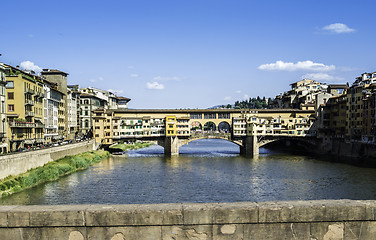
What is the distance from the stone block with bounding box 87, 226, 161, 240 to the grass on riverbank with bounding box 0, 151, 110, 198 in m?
30.4

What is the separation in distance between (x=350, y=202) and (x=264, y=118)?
80.5m

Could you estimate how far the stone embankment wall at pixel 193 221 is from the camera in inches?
257

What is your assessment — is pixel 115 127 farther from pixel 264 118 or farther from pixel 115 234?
pixel 115 234

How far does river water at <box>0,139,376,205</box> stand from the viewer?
1339 inches

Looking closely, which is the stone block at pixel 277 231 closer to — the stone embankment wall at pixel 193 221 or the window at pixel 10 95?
the stone embankment wall at pixel 193 221

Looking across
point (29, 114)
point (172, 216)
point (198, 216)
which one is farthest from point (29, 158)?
point (198, 216)

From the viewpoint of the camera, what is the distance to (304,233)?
6.75 metres

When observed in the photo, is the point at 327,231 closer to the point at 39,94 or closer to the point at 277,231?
the point at 277,231

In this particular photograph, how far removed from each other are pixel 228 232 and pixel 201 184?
35.4m

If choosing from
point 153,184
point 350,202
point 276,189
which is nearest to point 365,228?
point 350,202

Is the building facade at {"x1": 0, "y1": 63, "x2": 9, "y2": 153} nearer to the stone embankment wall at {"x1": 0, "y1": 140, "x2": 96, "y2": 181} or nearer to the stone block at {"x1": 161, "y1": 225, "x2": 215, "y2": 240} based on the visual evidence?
the stone embankment wall at {"x1": 0, "y1": 140, "x2": 96, "y2": 181}

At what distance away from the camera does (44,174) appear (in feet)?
139

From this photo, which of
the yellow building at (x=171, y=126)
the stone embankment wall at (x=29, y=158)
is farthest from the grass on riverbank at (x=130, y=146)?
the stone embankment wall at (x=29, y=158)

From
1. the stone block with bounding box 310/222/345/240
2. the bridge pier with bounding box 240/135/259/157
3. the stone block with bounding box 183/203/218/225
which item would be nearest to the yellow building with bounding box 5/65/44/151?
the bridge pier with bounding box 240/135/259/157
